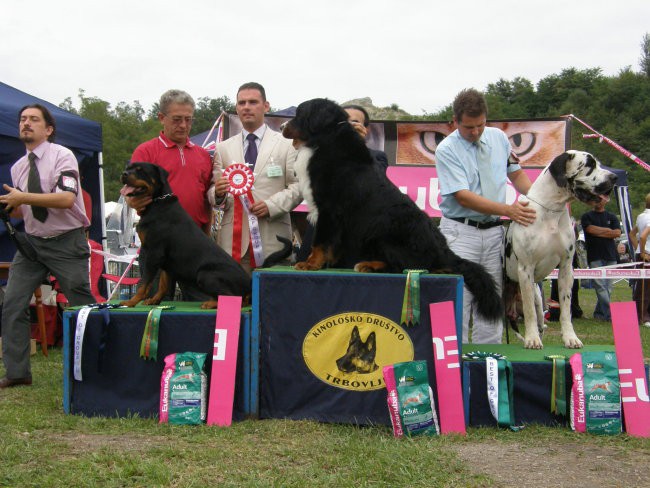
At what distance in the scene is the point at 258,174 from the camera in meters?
4.46

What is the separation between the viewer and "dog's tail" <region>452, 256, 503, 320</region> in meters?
3.57

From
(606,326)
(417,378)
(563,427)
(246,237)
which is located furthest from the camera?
(606,326)

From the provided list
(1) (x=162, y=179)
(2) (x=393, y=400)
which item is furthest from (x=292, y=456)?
(1) (x=162, y=179)

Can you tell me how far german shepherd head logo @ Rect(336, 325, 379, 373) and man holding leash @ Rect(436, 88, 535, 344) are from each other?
34.3 inches

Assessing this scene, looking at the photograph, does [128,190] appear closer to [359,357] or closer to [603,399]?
[359,357]

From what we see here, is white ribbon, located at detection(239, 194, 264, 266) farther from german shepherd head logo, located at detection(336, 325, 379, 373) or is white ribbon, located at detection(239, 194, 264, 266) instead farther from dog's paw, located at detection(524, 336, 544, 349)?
dog's paw, located at detection(524, 336, 544, 349)

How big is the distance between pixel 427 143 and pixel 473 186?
5300 millimetres

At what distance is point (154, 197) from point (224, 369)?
46.8 inches

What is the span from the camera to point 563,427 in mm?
3410

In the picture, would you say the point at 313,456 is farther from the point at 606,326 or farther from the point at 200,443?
the point at 606,326

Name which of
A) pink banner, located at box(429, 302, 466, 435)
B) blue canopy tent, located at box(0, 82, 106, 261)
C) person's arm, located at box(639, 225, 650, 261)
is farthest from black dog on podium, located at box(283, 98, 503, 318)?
person's arm, located at box(639, 225, 650, 261)

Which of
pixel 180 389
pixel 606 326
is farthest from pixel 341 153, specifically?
pixel 606 326

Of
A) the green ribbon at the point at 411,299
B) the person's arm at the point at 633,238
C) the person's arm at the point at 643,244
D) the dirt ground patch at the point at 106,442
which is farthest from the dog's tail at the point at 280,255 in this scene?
the person's arm at the point at 633,238

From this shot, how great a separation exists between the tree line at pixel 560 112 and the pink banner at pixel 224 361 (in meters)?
31.1
